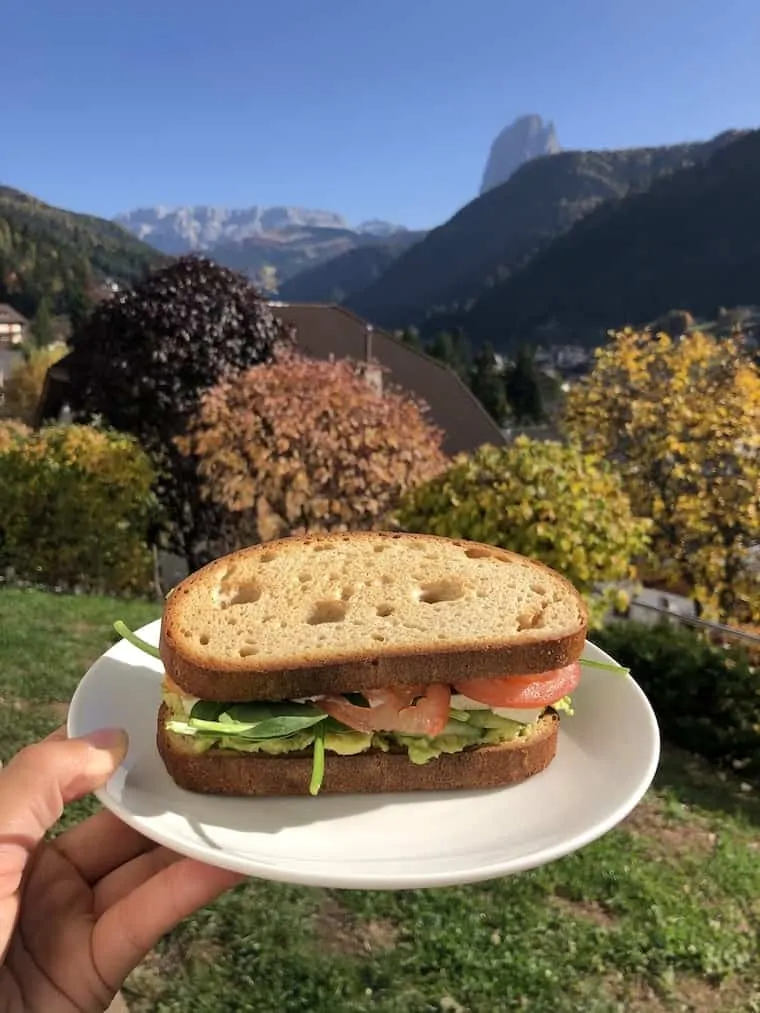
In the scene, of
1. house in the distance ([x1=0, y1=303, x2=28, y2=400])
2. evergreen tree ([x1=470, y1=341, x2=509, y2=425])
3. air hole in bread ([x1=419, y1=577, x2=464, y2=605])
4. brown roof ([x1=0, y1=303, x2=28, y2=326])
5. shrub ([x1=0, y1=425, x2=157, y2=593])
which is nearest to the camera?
air hole in bread ([x1=419, y1=577, x2=464, y2=605])

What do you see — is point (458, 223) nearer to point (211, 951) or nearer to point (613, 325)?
point (613, 325)

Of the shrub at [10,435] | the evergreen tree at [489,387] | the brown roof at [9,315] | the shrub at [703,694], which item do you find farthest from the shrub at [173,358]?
the brown roof at [9,315]

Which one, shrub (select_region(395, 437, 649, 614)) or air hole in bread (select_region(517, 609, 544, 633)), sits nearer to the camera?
air hole in bread (select_region(517, 609, 544, 633))

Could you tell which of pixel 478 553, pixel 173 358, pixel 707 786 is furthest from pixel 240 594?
pixel 173 358

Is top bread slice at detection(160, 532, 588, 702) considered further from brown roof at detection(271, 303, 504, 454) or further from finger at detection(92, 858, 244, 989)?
brown roof at detection(271, 303, 504, 454)

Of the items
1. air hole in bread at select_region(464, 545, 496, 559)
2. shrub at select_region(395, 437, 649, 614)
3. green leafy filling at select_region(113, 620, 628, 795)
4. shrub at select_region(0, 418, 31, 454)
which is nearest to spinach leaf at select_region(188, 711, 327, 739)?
green leafy filling at select_region(113, 620, 628, 795)

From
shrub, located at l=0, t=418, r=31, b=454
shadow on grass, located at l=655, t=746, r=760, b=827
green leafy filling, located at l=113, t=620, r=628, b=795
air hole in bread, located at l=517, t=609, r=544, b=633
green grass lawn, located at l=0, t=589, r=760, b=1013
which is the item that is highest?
air hole in bread, located at l=517, t=609, r=544, b=633

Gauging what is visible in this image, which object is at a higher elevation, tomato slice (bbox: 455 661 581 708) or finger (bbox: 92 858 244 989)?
tomato slice (bbox: 455 661 581 708)
